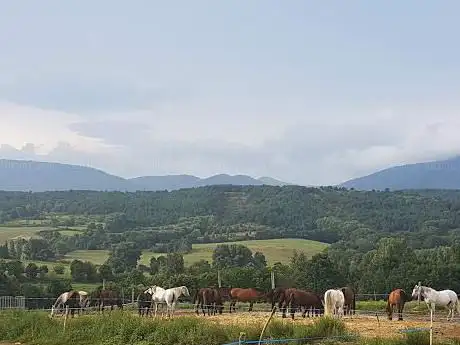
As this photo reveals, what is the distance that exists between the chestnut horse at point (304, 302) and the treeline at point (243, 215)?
55945mm

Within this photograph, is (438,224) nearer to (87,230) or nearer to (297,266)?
(87,230)

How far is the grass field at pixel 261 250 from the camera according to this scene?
259 feet

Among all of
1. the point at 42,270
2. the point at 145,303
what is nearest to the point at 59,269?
the point at 42,270

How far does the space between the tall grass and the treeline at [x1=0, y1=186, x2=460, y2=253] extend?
2513 inches

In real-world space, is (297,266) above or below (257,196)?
below

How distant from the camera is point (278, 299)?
24844mm

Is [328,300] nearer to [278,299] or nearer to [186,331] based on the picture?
[278,299]

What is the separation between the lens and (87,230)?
10469 centimetres

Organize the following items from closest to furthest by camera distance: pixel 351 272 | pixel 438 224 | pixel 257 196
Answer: pixel 351 272, pixel 438 224, pixel 257 196

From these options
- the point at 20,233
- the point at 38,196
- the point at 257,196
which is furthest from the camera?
the point at 38,196

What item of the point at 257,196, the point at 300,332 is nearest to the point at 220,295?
the point at 300,332

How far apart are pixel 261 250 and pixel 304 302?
61.4 m

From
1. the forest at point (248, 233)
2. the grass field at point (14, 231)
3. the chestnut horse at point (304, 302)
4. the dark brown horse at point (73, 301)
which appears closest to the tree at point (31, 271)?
the forest at point (248, 233)

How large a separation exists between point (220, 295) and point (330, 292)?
7.58 m
